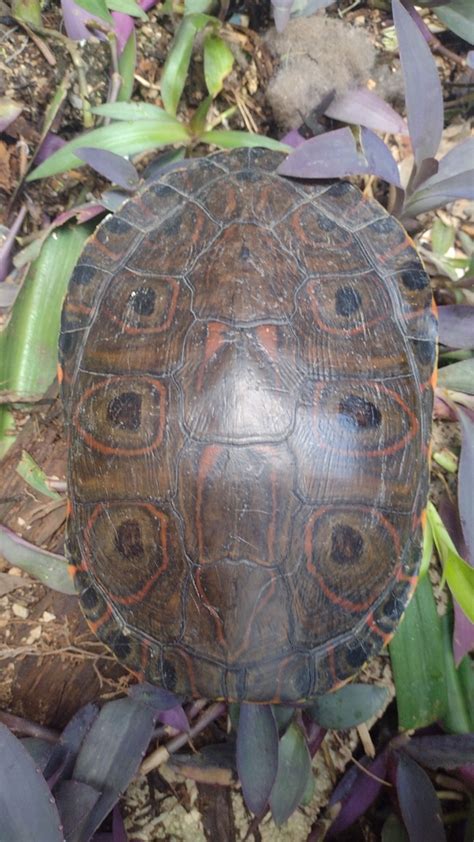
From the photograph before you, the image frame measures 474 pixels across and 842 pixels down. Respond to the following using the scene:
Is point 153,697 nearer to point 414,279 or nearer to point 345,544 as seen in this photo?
point 345,544

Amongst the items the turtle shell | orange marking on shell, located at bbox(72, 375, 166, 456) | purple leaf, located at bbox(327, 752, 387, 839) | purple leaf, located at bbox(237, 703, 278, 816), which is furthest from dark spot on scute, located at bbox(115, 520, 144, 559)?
purple leaf, located at bbox(327, 752, 387, 839)

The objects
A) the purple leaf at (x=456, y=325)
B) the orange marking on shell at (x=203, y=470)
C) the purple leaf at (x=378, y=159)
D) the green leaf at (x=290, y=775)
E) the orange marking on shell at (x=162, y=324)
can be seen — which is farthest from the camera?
the purple leaf at (x=456, y=325)

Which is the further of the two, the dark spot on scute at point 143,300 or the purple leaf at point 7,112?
the purple leaf at point 7,112

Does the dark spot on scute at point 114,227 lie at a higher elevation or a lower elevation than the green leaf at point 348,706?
higher

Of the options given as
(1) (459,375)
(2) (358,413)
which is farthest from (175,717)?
(1) (459,375)

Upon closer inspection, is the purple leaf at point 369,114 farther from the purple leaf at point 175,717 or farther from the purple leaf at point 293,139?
the purple leaf at point 175,717

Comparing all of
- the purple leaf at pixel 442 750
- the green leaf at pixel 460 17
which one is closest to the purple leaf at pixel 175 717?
the purple leaf at pixel 442 750

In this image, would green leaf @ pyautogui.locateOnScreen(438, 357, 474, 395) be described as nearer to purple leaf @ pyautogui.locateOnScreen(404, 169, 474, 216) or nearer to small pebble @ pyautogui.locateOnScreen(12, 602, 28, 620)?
purple leaf @ pyautogui.locateOnScreen(404, 169, 474, 216)
